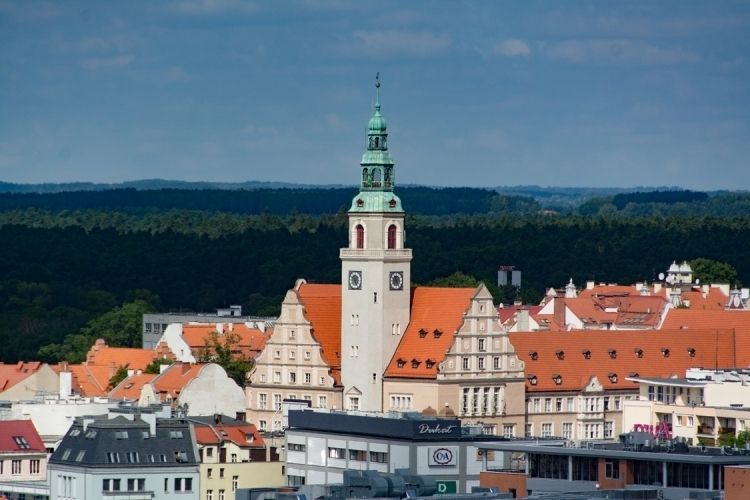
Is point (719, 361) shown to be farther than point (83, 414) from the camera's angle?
Yes

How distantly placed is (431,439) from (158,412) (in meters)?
14.8

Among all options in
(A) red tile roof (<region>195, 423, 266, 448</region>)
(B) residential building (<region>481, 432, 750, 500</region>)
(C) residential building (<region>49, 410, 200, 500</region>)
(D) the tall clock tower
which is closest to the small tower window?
(D) the tall clock tower

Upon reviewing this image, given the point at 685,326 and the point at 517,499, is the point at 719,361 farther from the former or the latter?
the point at 517,499

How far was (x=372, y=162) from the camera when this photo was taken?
560 feet

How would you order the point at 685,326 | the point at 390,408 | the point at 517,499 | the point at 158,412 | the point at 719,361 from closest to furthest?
the point at 517,499
the point at 158,412
the point at 390,408
the point at 719,361
the point at 685,326

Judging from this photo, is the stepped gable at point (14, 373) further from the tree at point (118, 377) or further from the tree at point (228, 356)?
the tree at point (228, 356)

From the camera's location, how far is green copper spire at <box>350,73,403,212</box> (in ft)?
556

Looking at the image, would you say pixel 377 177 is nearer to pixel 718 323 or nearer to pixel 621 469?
pixel 718 323

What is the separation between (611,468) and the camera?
10900 centimetres

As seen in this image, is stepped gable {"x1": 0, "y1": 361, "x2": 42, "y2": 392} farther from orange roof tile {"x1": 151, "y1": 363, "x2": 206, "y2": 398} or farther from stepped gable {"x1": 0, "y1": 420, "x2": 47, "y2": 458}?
stepped gable {"x1": 0, "y1": 420, "x2": 47, "y2": 458}

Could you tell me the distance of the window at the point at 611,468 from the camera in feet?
356

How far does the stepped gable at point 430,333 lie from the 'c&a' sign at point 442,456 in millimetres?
33291

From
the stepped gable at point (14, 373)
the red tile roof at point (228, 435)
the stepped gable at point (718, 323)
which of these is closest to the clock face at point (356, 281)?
the stepped gable at point (718, 323)

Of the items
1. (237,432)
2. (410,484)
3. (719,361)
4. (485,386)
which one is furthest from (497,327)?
(410,484)
